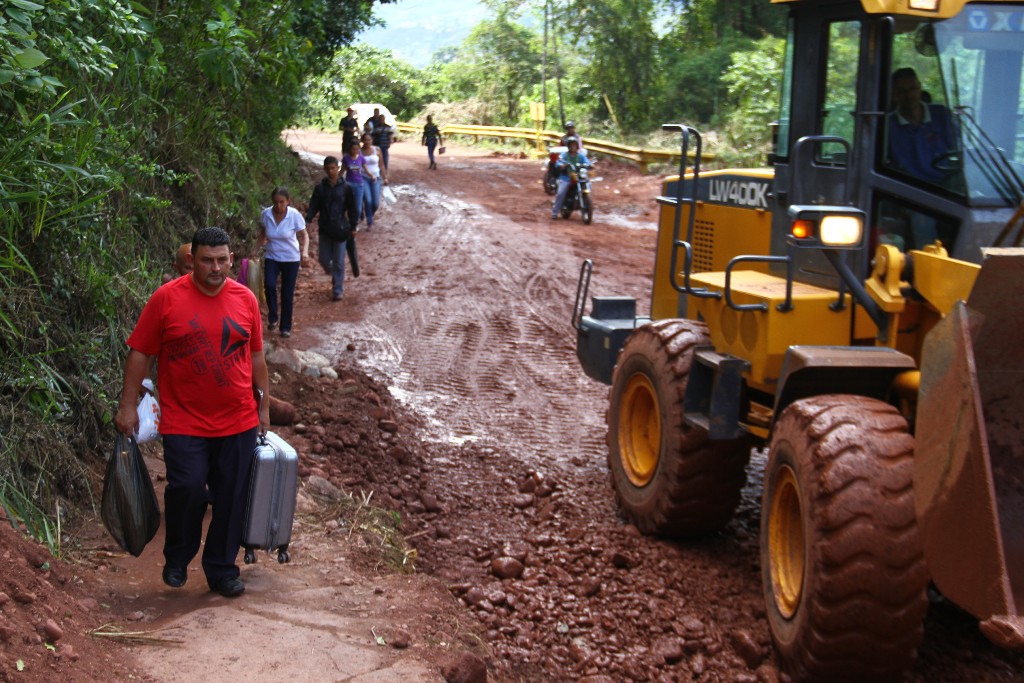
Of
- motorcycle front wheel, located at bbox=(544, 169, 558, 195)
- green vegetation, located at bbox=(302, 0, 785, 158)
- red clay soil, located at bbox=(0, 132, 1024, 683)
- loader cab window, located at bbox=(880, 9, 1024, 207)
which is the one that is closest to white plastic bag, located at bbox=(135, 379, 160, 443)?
Result: red clay soil, located at bbox=(0, 132, 1024, 683)

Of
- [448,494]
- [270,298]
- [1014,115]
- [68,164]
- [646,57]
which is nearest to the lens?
[1014,115]

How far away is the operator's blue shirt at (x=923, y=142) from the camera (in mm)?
4969

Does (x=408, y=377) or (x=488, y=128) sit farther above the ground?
(x=488, y=128)

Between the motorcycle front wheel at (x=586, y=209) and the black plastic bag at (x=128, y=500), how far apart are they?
48.5 feet

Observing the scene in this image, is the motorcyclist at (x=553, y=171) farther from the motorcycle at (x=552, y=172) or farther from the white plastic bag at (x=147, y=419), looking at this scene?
the white plastic bag at (x=147, y=419)

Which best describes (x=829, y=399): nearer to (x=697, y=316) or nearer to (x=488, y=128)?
(x=697, y=316)

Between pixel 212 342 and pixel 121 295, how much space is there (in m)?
2.29

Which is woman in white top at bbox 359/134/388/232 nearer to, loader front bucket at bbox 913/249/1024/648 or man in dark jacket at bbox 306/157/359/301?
man in dark jacket at bbox 306/157/359/301

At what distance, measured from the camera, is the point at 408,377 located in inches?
413

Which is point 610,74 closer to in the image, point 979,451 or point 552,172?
point 552,172

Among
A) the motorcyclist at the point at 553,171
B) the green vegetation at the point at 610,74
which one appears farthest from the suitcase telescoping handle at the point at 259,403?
the motorcyclist at the point at 553,171

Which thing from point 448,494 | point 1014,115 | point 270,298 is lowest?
point 448,494

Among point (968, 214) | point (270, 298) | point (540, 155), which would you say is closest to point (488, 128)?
point (540, 155)

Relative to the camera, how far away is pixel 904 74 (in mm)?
5074
